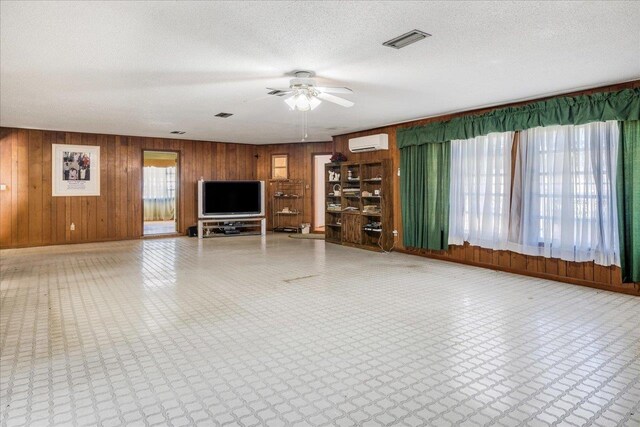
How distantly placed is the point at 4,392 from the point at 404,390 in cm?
235

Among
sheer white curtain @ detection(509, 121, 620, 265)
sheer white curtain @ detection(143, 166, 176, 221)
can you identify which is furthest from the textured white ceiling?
sheer white curtain @ detection(143, 166, 176, 221)

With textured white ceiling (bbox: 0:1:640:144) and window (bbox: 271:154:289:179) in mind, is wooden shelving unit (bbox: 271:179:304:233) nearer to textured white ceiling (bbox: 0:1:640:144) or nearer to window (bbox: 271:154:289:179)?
window (bbox: 271:154:289:179)

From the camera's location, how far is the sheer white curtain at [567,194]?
15.7 ft

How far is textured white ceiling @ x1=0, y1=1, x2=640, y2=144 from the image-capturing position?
291cm

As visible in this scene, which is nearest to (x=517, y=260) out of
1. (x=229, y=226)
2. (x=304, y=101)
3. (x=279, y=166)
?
(x=304, y=101)

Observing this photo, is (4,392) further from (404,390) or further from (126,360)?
(404,390)

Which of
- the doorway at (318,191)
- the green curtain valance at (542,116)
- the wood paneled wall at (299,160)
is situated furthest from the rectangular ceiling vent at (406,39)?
the doorway at (318,191)

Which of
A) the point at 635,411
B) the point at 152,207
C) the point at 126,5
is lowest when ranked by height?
the point at 635,411

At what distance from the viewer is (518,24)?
10.3 ft

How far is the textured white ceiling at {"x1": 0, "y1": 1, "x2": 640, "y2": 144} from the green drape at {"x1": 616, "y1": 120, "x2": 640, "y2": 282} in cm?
69

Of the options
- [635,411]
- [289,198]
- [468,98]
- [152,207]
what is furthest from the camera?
[152,207]

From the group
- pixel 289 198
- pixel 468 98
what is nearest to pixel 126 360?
pixel 468 98

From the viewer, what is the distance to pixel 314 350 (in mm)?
3006

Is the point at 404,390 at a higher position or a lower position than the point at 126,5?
lower
